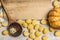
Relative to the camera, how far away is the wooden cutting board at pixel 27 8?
45.0 inches

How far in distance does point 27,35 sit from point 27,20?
0.29 feet

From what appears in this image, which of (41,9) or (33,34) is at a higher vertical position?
(41,9)

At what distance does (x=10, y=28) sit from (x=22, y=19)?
10cm

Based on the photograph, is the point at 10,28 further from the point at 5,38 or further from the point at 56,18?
the point at 56,18

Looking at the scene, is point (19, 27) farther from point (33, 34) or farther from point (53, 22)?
point (53, 22)

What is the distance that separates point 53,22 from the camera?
1.11 meters

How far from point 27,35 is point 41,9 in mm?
174

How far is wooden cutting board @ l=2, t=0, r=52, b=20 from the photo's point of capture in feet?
3.75

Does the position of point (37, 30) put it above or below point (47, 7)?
below

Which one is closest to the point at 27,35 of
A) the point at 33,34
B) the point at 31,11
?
the point at 33,34

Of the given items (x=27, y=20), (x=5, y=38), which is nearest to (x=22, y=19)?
(x=27, y=20)

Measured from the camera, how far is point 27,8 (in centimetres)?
116

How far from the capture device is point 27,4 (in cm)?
115

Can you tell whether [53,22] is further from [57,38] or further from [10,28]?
[10,28]
